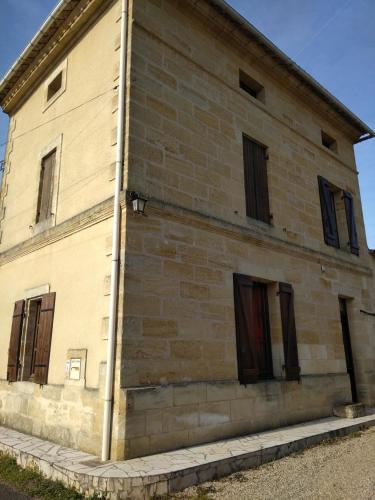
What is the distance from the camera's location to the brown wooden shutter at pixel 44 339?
18.3 ft

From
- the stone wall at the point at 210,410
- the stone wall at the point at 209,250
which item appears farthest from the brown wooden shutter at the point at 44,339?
the stone wall at the point at 210,410

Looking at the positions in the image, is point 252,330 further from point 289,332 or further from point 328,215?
point 328,215

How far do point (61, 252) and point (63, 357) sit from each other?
5.01ft

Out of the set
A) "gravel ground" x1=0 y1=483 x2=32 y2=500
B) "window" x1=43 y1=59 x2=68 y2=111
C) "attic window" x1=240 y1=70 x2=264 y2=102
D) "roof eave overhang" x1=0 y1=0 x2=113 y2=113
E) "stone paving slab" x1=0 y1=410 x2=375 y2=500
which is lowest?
"gravel ground" x1=0 y1=483 x2=32 y2=500

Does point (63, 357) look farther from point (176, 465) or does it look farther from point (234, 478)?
point (234, 478)

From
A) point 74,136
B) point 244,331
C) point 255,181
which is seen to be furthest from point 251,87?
point 244,331

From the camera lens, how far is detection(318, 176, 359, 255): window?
28.1 ft

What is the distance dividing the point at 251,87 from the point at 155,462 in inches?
272

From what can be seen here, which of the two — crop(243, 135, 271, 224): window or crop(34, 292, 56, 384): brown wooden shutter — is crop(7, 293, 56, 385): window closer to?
crop(34, 292, 56, 384): brown wooden shutter

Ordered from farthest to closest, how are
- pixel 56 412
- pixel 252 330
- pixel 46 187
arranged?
1. pixel 46 187
2. pixel 252 330
3. pixel 56 412

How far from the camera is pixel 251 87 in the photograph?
8.02 meters

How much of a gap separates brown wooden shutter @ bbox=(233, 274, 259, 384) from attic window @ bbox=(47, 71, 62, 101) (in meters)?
4.98

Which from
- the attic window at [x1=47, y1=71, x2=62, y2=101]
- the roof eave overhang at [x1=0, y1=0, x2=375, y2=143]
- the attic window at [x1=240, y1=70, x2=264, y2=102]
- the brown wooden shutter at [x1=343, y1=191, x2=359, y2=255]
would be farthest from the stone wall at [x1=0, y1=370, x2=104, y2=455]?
the brown wooden shutter at [x1=343, y1=191, x2=359, y2=255]

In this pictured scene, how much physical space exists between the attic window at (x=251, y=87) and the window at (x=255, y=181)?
4.10 ft
